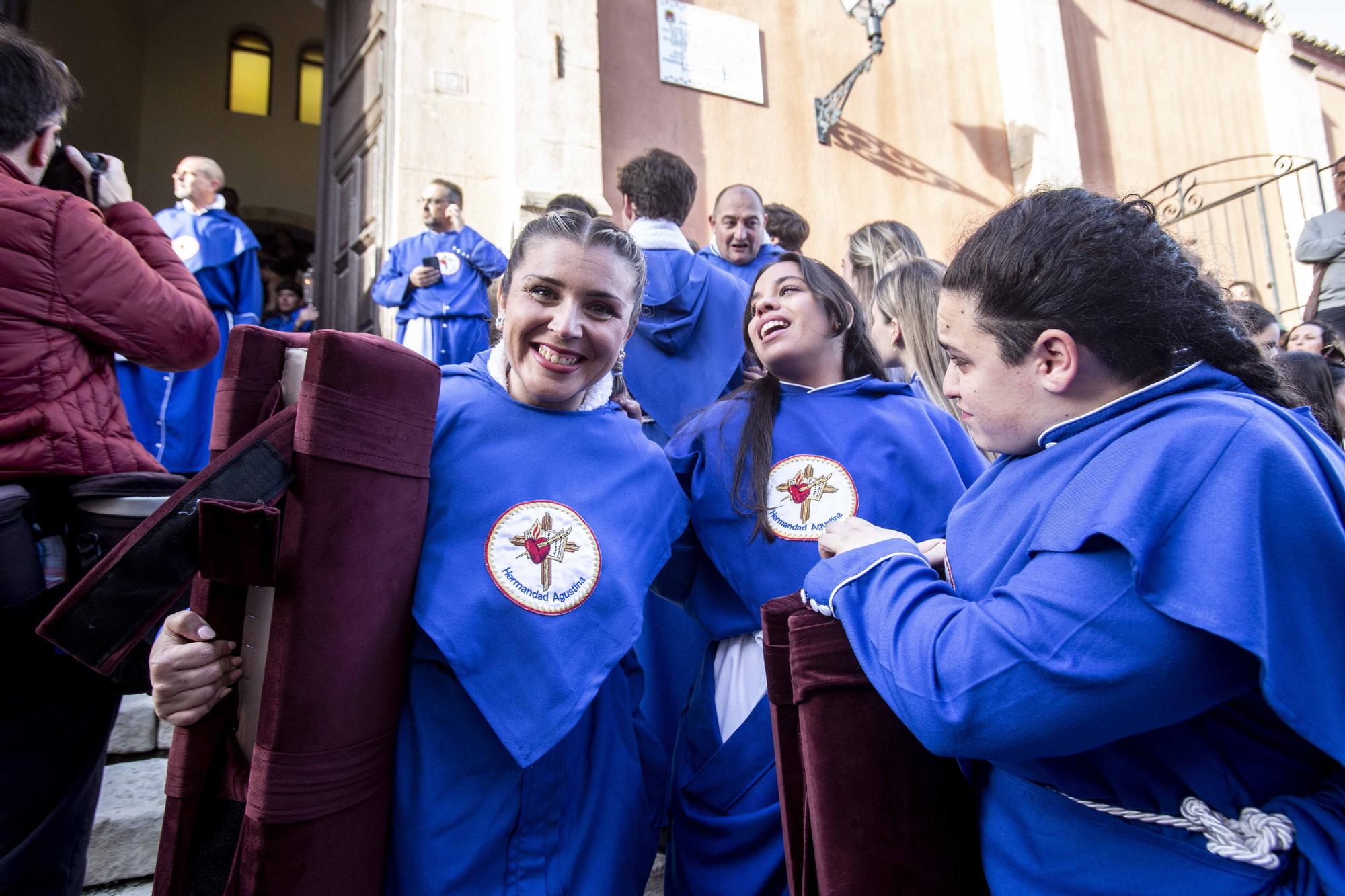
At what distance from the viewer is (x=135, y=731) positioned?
251cm

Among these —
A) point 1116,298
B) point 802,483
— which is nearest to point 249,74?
point 802,483

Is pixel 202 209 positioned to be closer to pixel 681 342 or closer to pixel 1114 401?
pixel 681 342

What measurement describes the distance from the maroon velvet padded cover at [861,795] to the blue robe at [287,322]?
5.66m

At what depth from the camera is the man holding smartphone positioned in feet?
16.2

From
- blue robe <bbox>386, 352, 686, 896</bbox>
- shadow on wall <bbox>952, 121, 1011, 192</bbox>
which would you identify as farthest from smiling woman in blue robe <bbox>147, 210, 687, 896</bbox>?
shadow on wall <bbox>952, 121, 1011, 192</bbox>

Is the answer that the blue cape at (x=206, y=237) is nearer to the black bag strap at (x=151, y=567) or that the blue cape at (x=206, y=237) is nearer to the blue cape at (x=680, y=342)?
the blue cape at (x=680, y=342)

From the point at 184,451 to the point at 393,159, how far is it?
237 centimetres

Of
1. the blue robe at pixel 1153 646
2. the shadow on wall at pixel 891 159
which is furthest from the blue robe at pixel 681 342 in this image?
the shadow on wall at pixel 891 159

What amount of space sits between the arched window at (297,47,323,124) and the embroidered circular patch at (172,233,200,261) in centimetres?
902

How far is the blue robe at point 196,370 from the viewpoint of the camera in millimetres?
4090

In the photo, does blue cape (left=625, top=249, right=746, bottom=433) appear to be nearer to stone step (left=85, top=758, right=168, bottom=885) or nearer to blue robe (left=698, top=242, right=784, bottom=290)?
blue robe (left=698, top=242, right=784, bottom=290)

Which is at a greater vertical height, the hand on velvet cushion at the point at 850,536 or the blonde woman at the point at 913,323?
the blonde woman at the point at 913,323

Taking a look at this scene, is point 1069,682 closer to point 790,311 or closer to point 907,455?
point 907,455

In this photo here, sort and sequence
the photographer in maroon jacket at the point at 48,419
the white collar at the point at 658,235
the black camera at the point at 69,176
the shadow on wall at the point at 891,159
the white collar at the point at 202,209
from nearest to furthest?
the photographer in maroon jacket at the point at 48,419 → the black camera at the point at 69,176 → the white collar at the point at 658,235 → the white collar at the point at 202,209 → the shadow on wall at the point at 891,159
